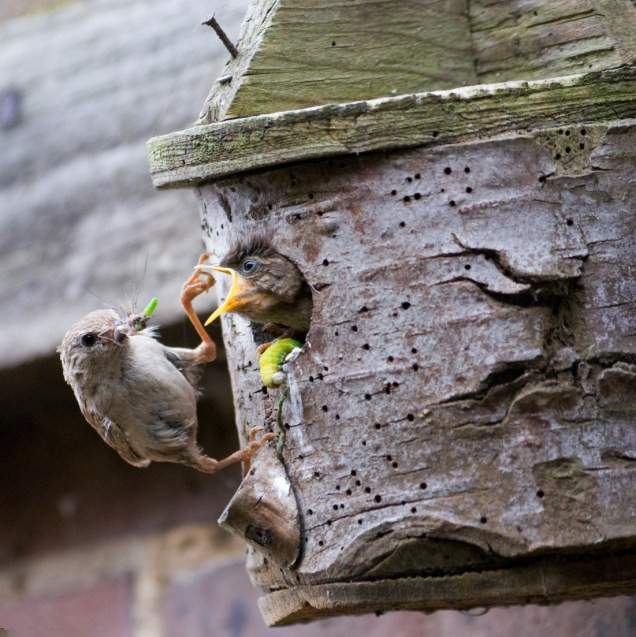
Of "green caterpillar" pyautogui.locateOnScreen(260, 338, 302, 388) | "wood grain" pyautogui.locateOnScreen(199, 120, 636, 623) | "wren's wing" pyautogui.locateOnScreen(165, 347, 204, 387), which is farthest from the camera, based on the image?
"wren's wing" pyautogui.locateOnScreen(165, 347, 204, 387)

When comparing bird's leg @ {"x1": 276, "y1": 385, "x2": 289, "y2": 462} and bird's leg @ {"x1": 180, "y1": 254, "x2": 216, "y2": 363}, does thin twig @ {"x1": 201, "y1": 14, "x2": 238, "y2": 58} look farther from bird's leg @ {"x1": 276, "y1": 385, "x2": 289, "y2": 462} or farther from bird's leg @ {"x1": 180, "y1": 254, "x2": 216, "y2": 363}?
bird's leg @ {"x1": 276, "y1": 385, "x2": 289, "y2": 462}

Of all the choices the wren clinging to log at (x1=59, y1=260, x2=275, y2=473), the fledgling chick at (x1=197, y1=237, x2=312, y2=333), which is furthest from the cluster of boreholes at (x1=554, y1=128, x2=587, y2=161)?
the wren clinging to log at (x1=59, y1=260, x2=275, y2=473)

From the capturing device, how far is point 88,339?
3164 millimetres

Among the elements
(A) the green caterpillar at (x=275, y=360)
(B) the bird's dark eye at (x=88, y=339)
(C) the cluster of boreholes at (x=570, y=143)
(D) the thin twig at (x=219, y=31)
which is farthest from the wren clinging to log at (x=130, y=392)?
(C) the cluster of boreholes at (x=570, y=143)

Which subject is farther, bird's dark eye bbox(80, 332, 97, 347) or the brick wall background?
the brick wall background

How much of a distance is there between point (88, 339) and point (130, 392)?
0.58ft

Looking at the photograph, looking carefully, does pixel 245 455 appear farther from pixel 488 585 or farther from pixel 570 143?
pixel 570 143

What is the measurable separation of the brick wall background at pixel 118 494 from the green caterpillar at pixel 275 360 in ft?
2.37

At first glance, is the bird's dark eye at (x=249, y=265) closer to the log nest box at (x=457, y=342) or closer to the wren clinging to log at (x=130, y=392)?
the log nest box at (x=457, y=342)

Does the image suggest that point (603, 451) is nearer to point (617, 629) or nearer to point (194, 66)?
point (617, 629)

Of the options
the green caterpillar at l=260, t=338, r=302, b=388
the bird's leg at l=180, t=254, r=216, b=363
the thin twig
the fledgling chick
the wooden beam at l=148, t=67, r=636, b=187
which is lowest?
the bird's leg at l=180, t=254, r=216, b=363

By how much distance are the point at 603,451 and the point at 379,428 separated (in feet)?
1.33

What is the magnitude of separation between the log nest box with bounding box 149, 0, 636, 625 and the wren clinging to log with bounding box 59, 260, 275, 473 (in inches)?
30.8

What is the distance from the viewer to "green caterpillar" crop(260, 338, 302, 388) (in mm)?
2463
